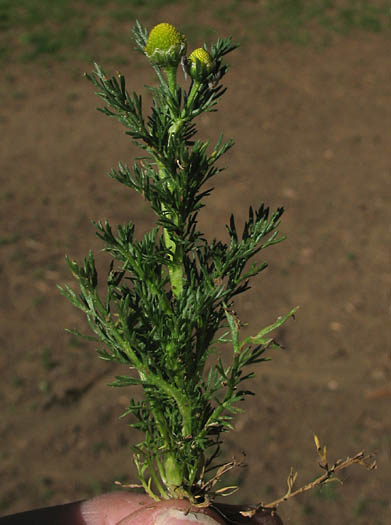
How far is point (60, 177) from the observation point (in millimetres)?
8039

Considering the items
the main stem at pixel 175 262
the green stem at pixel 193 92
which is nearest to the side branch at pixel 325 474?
the main stem at pixel 175 262

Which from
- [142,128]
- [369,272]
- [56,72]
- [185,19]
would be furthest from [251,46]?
[142,128]

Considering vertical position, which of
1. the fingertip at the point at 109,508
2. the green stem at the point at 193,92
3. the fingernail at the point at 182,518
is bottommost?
the fingertip at the point at 109,508

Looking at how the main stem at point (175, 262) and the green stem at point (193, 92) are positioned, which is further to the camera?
the main stem at point (175, 262)

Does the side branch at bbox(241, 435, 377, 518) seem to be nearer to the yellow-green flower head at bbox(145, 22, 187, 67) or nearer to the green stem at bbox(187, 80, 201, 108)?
the green stem at bbox(187, 80, 201, 108)

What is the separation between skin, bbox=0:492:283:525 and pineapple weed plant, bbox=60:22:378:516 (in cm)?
21

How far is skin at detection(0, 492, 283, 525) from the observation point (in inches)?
71.2

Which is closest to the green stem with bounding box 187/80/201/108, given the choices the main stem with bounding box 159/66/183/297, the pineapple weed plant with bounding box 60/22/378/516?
the pineapple weed plant with bounding box 60/22/378/516

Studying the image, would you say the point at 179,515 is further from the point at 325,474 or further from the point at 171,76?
the point at 171,76

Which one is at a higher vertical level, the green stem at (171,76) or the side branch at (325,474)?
the green stem at (171,76)

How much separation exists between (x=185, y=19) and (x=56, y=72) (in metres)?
2.98

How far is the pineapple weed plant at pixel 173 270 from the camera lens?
4.56 ft

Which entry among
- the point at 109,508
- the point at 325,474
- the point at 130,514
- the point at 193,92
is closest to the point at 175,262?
the point at 193,92

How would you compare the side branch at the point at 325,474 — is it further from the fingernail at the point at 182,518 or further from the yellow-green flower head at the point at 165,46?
the yellow-green flower head at the point at 165,46
